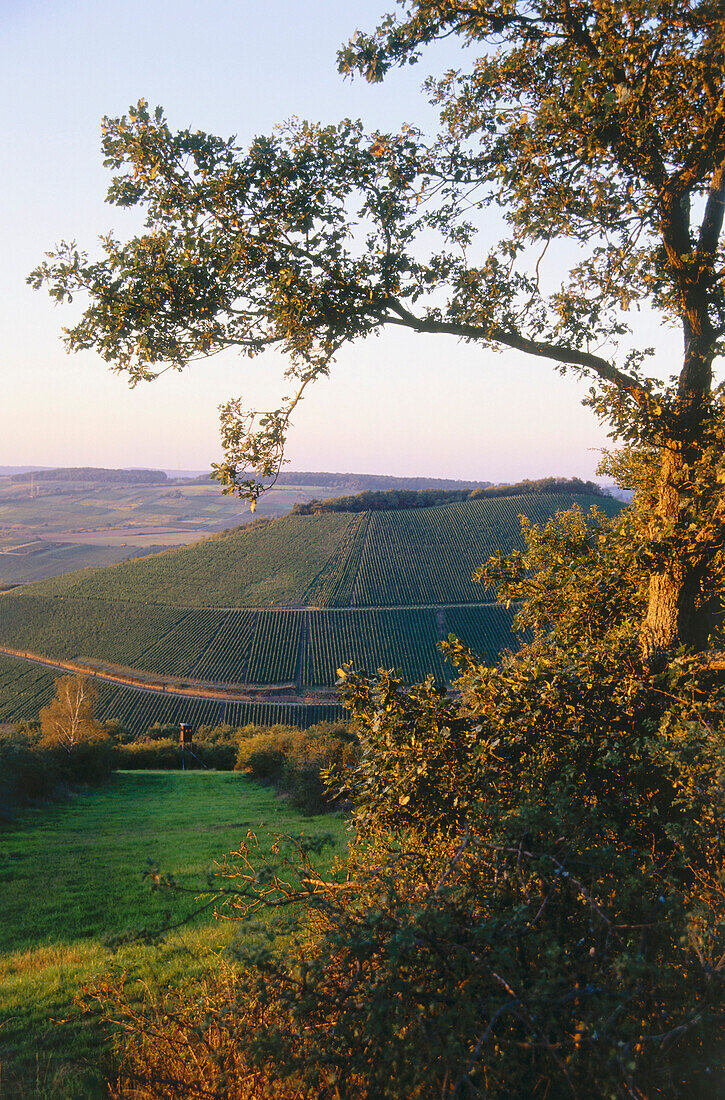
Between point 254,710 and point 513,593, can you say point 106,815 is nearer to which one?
point 513,593

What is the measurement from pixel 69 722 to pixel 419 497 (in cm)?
8212

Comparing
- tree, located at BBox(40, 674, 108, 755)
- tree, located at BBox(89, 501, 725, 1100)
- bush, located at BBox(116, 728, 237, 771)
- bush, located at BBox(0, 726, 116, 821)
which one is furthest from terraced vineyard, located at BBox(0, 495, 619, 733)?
Answer: tree, located at BBox(89, 501, 725, 1100)

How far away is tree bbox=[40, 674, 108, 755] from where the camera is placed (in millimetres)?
25438

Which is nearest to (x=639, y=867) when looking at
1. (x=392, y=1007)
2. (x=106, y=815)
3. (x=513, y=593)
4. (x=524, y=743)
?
(x=524, y=743)

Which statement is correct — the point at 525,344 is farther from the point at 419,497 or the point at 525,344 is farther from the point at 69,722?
the point at 419,497

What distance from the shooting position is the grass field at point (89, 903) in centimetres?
496

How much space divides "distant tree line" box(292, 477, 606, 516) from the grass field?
79025 millimetres

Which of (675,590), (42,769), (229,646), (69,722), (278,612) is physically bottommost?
(229,646)

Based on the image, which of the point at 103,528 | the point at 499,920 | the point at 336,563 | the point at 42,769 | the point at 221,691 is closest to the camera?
the point at 499,920

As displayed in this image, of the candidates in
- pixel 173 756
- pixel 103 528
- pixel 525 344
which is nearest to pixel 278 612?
pixel 173 756

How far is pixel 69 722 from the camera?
26.5 metres

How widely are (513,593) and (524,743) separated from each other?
235 cm

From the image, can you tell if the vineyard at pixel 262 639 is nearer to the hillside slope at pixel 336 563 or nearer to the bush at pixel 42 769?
the hillside slope at pixel 336 563

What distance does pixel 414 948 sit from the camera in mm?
3160
